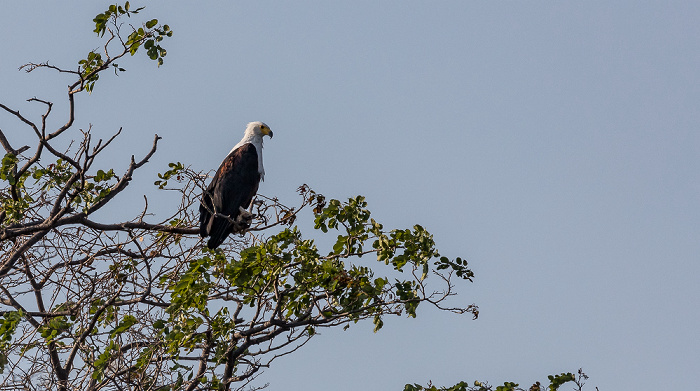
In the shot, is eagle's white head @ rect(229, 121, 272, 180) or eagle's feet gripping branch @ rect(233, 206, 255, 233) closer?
eagle's feet gripping branch @ rect(233, 206, 255, 233)

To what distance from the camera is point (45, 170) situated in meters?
6.39

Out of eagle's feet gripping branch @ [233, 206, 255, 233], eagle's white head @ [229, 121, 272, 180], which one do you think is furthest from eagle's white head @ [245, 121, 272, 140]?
eagle's feet gripping branch @ [233, 206, 255, 233]

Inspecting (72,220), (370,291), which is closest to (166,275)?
(72,220)

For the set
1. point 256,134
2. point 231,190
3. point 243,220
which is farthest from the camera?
point 256,134

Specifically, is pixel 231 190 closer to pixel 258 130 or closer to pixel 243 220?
pixel 243 220

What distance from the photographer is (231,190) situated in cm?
818

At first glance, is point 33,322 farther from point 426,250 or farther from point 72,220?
point 426,250

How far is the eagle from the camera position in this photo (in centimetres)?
734

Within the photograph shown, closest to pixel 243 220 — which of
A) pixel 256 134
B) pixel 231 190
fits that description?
pixel 231 190

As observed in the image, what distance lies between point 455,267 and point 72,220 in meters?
2.70

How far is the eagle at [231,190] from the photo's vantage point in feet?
24.1

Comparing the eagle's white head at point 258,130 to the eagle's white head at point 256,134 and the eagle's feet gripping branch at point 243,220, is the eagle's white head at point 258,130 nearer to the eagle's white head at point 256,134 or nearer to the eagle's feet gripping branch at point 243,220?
the eagle's white head at point 256,134

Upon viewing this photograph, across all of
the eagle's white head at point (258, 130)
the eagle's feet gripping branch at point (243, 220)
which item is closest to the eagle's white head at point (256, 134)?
the eagle's white head at point (258, 130)

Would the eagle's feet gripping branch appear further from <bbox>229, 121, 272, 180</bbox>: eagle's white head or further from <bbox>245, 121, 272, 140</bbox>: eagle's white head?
<bbox>245, 121, 272, 140</bbox>: eagle's white head
